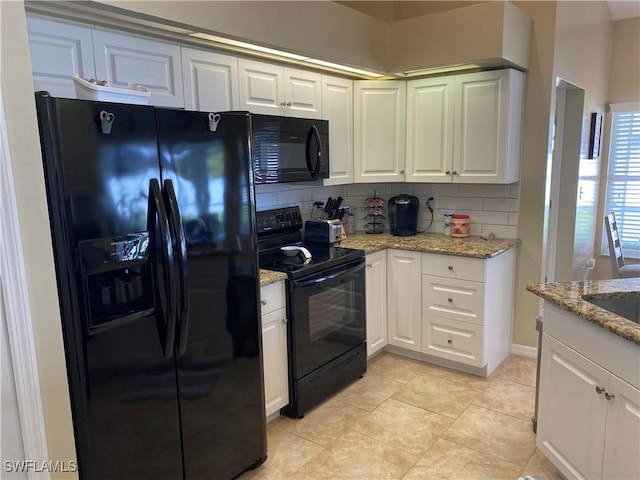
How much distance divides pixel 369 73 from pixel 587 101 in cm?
219

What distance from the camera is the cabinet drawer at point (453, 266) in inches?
125

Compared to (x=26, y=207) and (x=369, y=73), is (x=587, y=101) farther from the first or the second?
(x=26, y=207)

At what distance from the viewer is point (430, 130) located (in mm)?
3570

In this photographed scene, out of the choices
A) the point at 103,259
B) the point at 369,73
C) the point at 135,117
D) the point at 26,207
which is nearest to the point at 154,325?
the point at 103,259

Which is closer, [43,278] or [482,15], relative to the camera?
[43,278]

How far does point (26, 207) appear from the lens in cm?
143

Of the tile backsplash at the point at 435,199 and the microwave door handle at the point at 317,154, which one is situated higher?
the microwave door handle at the point at 317,154

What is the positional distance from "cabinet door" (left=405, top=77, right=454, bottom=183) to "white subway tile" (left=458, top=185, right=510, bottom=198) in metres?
0.32

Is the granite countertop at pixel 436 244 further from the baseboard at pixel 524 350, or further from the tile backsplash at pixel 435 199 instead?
the baseboard at pixel 524 350

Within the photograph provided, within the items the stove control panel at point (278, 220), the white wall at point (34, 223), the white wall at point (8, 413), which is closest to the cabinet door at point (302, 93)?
the stove control panel at point (278, 220)

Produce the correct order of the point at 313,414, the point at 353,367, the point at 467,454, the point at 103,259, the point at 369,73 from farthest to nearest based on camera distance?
the point at 369,73 → the point at 353,367 → the point at 313,414 → the point at 467,454 → the point at 103,259

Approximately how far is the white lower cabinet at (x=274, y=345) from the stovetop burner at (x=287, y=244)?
0.53 ft

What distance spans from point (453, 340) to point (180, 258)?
88.7 inches

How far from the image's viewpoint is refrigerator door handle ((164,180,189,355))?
5.89ft
